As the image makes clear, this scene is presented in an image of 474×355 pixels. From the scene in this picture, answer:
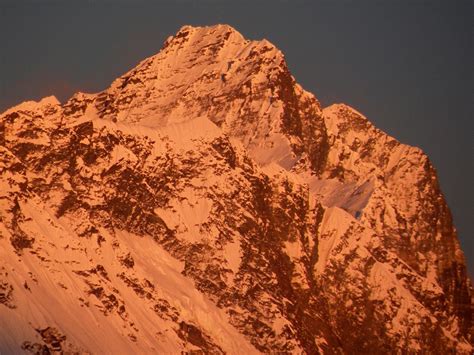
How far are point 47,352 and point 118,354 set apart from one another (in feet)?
41.6

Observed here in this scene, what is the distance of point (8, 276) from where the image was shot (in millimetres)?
193500

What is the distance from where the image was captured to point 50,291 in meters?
200

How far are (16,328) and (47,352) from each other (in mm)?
3363

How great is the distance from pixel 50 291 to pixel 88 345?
7.37 meters

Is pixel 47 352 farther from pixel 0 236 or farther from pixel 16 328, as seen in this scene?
pixel 0 236

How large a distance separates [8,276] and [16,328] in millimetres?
7233

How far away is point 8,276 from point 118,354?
43.6 feet

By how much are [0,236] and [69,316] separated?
9.68m

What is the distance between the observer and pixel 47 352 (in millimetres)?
188000

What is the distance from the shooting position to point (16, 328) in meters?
188

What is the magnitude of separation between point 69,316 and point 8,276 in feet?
25.2

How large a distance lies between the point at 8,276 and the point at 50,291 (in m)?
7.10

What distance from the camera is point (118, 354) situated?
199375mm

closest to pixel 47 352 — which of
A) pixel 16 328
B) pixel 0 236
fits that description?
pixel 16 328
